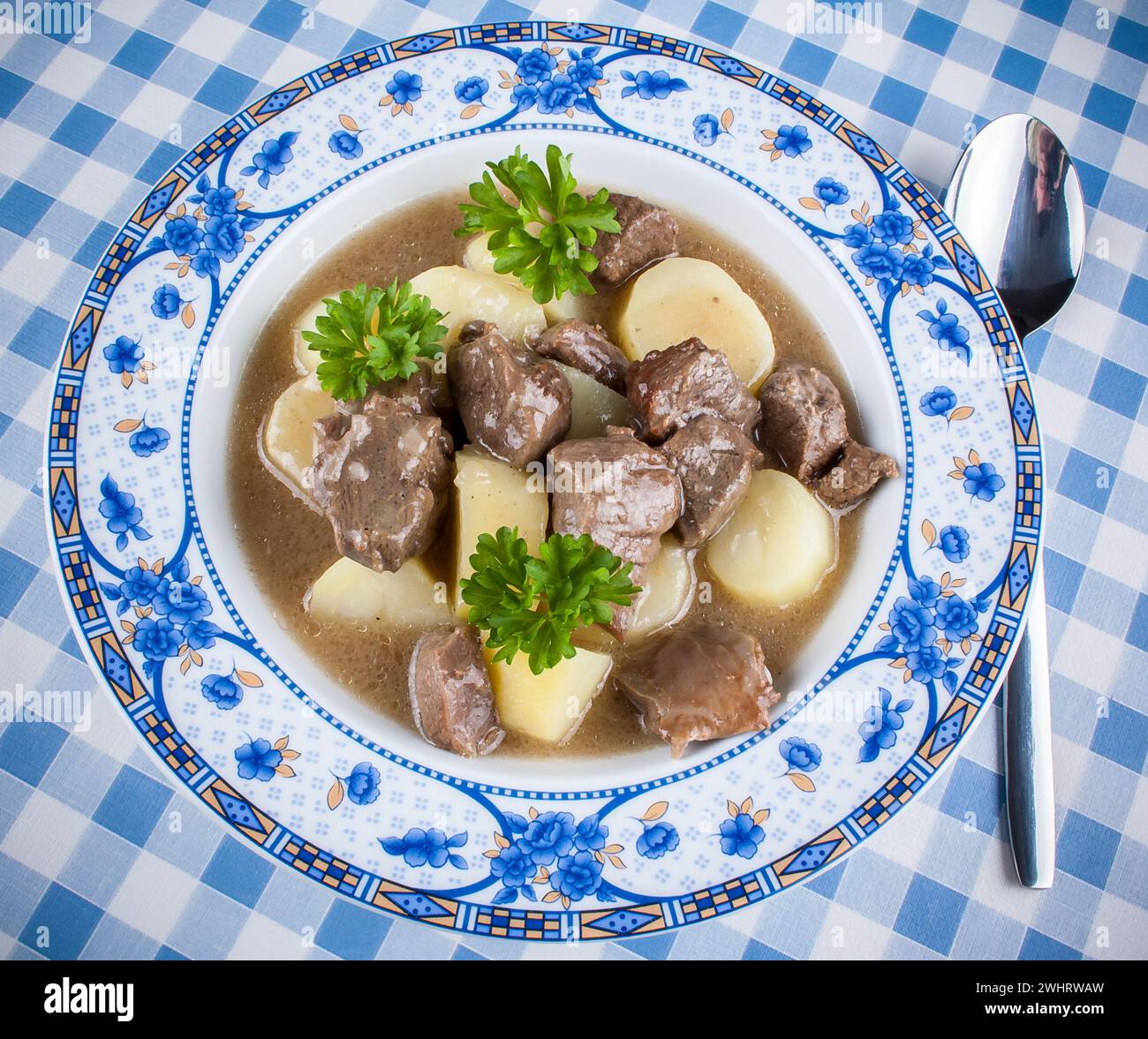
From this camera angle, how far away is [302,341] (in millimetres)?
3721

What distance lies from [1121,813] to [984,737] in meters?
0.59

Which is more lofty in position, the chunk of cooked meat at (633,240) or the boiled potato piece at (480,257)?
the chunk of cooked meat at (633,240)

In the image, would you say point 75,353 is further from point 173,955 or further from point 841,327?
point 841,327

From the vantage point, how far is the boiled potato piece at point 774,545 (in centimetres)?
351

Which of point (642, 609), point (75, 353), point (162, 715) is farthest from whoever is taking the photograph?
point (642, 609)

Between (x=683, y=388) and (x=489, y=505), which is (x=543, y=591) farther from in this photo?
(x=683, y=388)

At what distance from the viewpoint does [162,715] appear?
2.98 metres

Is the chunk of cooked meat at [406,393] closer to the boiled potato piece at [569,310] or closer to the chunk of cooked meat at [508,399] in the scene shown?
the chunk of cooked meat at [508,399]

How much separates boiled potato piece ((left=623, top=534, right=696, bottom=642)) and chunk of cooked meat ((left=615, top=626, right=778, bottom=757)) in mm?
169

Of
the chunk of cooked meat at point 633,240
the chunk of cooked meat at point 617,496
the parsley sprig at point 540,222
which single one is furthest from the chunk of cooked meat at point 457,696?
the chunk of cooked meat at point 633,240

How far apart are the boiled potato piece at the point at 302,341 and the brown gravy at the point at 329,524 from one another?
41 millimetres

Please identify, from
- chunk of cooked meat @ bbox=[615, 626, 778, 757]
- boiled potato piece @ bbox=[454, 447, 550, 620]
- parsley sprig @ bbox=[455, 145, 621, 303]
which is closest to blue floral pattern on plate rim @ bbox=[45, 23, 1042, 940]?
chunk of cooked meat @ bbox=[615, 626, 778, 757]

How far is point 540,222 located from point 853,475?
1.43m

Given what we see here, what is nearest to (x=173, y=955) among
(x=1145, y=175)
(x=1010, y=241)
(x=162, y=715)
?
(x=162, y=715)
